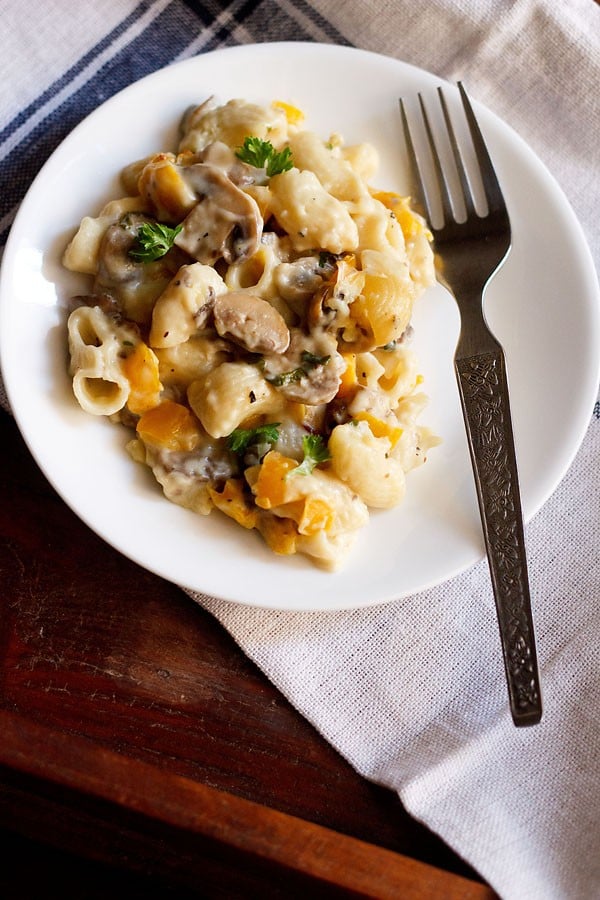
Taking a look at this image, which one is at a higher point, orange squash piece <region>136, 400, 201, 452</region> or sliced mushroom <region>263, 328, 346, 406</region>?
sliced mushroom <region>263, 328, 346, 406</region>

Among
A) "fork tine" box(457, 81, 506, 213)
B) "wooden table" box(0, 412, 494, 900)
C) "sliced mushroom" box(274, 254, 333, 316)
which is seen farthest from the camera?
"fork tine" box(457, 81, 506, 213)

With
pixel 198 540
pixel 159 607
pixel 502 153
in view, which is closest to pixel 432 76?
pixel 502 153

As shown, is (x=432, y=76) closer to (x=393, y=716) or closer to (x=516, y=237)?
(x=516, y=237)

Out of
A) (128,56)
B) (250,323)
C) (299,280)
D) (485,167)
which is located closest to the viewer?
(250,323)

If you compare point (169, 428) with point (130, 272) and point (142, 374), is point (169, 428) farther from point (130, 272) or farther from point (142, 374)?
point (130, 272)

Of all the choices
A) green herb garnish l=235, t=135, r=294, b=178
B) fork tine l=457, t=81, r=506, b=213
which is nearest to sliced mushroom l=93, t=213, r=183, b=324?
green herb garnish l=235, t=135, r=294, b=178

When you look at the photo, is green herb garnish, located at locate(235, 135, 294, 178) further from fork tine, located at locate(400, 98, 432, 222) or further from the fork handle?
the fork handle

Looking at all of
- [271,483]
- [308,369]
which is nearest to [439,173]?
[308,369]
